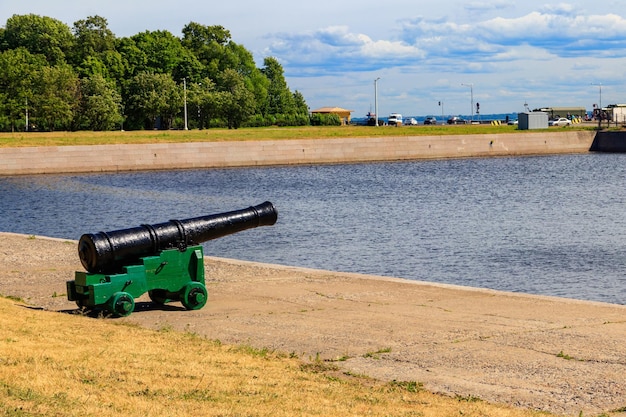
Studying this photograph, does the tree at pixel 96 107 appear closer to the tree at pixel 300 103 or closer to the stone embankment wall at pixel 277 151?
the stone embankment wall at pixel 277 151

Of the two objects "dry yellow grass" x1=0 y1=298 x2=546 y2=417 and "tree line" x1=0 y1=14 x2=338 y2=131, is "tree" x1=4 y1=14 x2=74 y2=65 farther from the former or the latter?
"dry yellow grass" x1=0 y1=298 x2=546 y2=417

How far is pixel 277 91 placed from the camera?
132500 mm

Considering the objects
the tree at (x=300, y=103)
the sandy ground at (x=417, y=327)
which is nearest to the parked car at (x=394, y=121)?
the tree at (x=300, y=103)

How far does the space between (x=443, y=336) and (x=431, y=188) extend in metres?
40.8

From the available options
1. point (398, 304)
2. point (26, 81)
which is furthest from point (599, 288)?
point (26, 81)

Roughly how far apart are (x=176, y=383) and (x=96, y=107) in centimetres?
8266

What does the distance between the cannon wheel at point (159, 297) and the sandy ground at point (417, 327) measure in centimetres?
13

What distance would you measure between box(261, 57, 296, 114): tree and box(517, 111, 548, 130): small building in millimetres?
40361

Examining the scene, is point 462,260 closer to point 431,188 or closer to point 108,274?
point 108,274

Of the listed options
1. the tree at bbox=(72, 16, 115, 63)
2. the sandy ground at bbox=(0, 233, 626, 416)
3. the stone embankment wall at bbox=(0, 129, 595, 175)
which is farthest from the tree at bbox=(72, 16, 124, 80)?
the sandy ground at bbox=(0, 233, 626, 416)

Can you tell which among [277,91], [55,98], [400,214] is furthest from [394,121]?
[400,214]

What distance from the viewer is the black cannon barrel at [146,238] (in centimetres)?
1248

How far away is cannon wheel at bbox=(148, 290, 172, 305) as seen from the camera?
531 inches

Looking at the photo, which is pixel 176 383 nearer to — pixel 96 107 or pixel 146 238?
pixel 146 238
